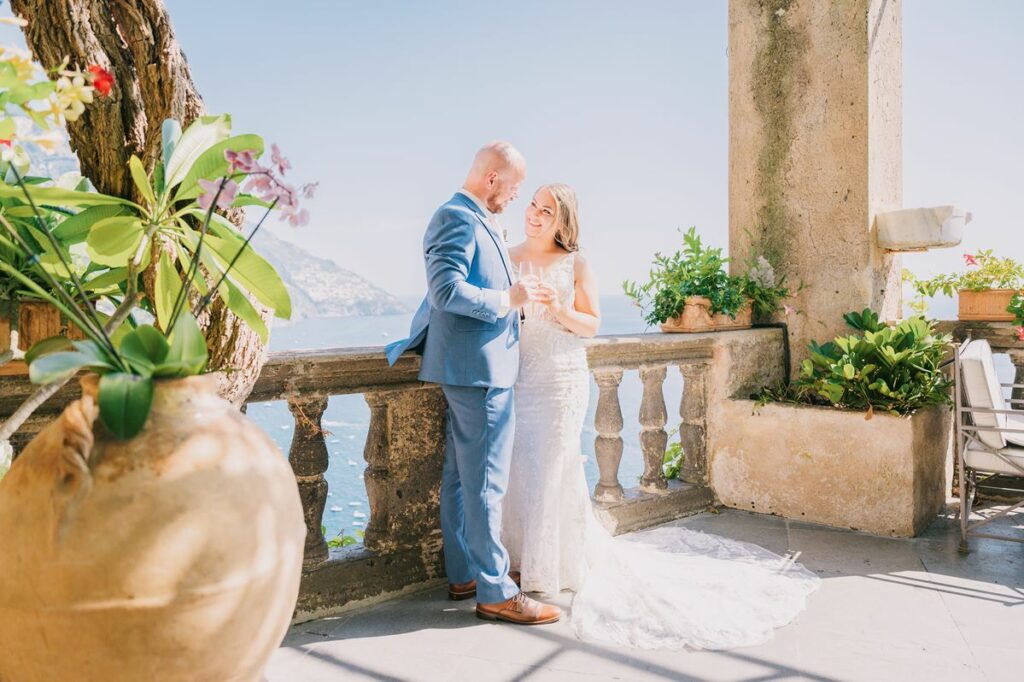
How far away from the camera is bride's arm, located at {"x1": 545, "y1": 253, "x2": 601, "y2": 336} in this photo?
9.92 ft

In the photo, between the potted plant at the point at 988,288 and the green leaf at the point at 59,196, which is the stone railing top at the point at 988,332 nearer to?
the potted plant at the point at 988,288

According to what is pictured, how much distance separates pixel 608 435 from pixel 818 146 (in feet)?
6.41

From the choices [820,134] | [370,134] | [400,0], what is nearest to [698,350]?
[820,134]

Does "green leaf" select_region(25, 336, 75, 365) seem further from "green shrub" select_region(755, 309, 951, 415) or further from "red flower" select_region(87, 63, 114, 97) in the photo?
"green shrub" select_region(755, 309, 951, 415)

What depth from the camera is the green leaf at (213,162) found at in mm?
1616

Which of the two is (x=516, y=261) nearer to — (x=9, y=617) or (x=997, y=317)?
(x=9, y=617)

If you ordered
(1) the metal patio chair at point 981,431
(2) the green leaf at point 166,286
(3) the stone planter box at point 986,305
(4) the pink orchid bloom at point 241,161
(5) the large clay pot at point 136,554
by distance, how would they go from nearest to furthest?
(5) the large clay pot at point 136,554 → (4) the pink orchid bloom at point 241,161 → (2) the green leaf at point 166,286 → (1) the metal patio chair at point 981,431 → (3) the stone planter box at point 986,305

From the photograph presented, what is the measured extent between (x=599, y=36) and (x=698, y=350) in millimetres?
45488

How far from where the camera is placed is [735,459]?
4.20m

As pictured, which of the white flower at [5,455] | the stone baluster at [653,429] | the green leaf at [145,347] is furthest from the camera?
the stone baluster at [653,429]

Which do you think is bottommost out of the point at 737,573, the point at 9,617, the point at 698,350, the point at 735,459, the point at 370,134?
the point at 737,573

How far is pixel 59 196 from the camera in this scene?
60.3 inches

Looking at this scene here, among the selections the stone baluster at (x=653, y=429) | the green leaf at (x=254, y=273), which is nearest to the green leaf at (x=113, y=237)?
the green leaf at (x=254, y=273)

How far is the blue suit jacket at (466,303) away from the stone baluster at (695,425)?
5.52ft
